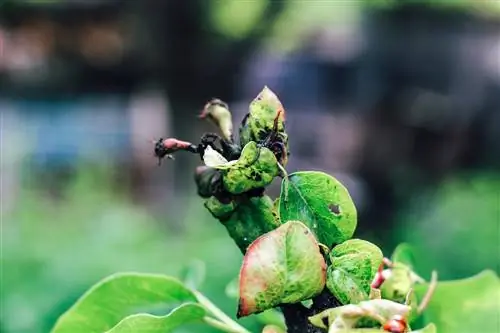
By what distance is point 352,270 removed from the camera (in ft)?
1.20

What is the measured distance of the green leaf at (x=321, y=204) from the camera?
0.39 metres

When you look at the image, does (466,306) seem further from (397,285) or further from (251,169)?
(251,169)

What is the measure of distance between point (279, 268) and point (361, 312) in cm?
4

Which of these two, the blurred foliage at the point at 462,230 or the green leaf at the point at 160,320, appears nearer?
the green leaf at the point at 160,320

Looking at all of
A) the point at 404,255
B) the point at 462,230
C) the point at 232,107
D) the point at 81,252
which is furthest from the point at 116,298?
the point at 232,107

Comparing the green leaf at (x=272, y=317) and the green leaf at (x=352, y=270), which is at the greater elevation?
the green leaf at (x=352, y=270)

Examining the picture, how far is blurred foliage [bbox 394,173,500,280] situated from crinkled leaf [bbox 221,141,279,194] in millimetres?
1597

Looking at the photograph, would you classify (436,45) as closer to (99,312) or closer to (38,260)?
(38,260)

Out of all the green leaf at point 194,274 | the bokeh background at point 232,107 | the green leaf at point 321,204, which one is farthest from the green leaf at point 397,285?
the bokeh background at point 232,107

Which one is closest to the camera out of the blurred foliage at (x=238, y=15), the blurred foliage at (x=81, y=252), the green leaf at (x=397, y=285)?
the green leaf at (x=397, y=285)

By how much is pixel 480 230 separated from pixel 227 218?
214 cm

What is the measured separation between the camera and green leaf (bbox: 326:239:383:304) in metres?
0.36

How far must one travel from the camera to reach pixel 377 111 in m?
5.70

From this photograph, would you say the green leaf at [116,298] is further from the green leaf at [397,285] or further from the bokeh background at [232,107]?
the bokeh background at [232,107]
